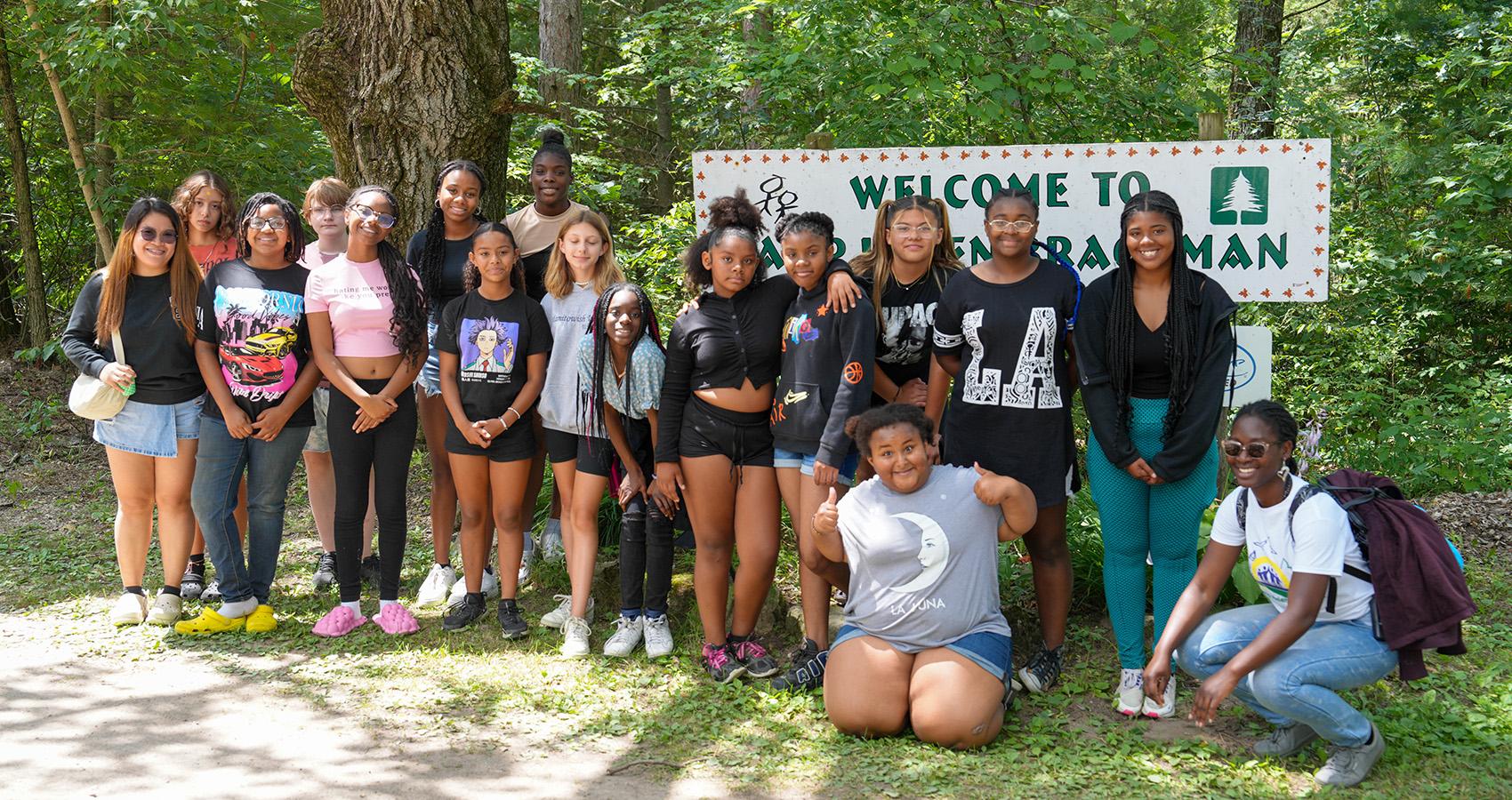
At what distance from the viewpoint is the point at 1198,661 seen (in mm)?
3764

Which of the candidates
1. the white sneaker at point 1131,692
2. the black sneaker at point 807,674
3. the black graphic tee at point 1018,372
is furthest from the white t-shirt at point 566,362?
the white sneaker at point 1131,692

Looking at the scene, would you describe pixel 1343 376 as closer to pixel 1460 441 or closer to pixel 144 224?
pixel 1460 441

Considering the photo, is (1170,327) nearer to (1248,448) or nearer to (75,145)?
(1248,448)

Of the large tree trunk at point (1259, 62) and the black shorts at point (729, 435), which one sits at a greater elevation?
the large tree trunk at point (1259, 62)

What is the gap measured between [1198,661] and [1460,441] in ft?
13.8

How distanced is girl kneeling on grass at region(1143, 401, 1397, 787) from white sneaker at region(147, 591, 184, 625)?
4070mm

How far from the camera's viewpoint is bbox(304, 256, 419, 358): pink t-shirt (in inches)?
190

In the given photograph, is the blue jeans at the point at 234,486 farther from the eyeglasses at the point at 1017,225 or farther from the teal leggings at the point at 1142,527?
the teal leggings at the point at 1142,527

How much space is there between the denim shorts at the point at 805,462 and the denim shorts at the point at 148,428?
8.56 ft

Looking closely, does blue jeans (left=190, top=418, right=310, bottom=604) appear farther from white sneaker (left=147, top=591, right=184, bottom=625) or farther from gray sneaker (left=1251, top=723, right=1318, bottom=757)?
gray sneaker (left=1251, top=723, right=1318, bottom=757)

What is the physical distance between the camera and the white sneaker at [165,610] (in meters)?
5.09

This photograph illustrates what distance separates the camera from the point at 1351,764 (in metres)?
3.50

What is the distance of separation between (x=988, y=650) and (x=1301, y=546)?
1.03m

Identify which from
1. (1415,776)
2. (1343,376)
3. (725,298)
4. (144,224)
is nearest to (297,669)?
(144,224)
